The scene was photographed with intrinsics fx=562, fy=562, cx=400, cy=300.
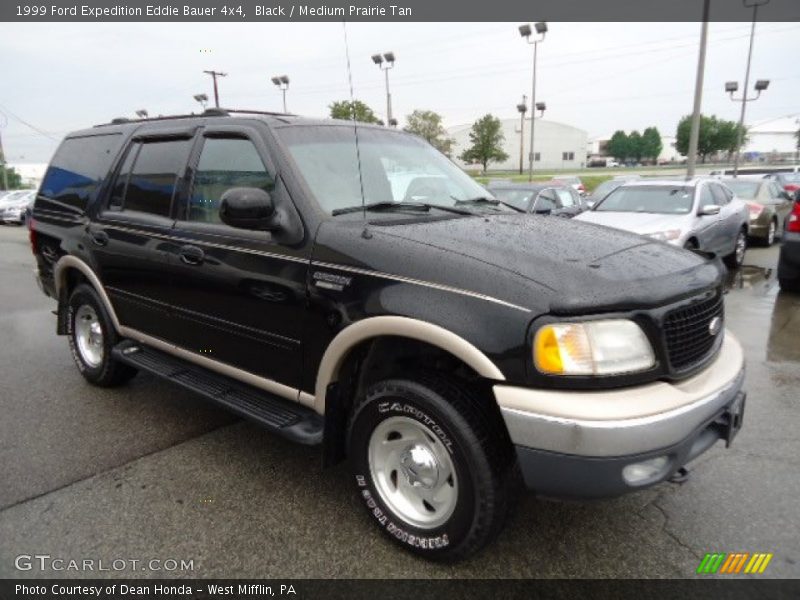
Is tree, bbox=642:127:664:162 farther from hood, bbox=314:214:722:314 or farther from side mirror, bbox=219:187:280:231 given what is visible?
side mirror, bbox=219:187:280:231

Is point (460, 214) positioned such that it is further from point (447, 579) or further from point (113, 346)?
point (113, 346)

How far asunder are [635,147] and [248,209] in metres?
123

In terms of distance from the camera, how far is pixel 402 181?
132 inches

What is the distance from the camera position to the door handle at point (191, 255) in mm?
3197

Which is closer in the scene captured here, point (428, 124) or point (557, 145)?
point (428, 124)

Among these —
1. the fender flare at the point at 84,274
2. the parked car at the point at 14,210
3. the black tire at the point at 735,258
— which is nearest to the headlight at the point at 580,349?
the fender flare at the point at 84,274

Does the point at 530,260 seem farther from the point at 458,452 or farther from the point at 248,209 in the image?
the point at 248,209

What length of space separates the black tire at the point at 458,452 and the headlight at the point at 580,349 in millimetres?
390

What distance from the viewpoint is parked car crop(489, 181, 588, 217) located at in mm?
10398

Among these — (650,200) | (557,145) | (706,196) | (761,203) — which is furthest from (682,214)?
(557,145)

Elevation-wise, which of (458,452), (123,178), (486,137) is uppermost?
(486,137)

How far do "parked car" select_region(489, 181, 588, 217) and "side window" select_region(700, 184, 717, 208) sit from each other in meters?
2.04

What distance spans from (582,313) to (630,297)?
222 millimetres

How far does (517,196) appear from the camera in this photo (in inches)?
431
